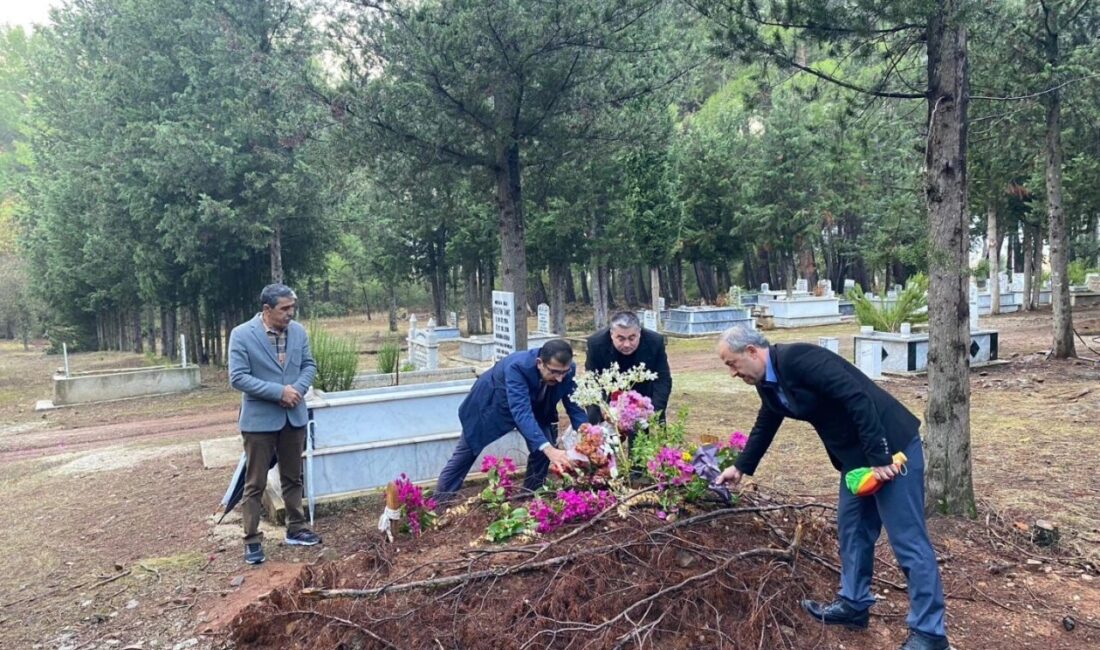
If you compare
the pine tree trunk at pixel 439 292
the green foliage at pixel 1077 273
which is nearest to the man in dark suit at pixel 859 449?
the pine tree trunk at pixel 439 292

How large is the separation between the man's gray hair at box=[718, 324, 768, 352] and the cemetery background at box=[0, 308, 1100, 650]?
123 centimetres

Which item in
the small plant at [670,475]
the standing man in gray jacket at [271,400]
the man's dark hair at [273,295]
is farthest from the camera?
the man's dark hair at [273,295]

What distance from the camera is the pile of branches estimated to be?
289cm

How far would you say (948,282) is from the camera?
170 inches

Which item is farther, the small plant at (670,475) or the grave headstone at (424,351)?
the grave headstone at (424,351)

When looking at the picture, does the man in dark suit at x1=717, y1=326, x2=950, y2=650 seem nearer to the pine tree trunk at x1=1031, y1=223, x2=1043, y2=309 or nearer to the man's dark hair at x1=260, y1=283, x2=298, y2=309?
the man's dark hair at x1=260, y1=283, x2=298, y2=309

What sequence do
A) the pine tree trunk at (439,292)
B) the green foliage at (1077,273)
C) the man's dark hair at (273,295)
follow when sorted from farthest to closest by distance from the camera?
1. the pine tree trunk at (439,292)
2. the green foliage at (1077,273)
3. the man's dark hair at (273,295)

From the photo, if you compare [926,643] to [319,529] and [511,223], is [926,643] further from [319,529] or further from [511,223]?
[511,223]

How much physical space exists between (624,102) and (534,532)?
6749mm

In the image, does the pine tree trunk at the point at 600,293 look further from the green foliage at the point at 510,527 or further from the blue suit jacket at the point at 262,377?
the green foliage at the point at 510,527

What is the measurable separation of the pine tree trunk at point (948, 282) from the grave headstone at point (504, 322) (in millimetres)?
4798

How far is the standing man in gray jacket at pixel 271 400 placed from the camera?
444 centimetres

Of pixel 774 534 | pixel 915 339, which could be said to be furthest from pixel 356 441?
pixel 915 339

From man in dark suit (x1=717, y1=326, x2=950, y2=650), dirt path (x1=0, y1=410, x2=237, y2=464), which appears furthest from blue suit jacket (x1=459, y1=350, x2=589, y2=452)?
dirt path (x1=0, y1=410, x2=237, y2=464)
